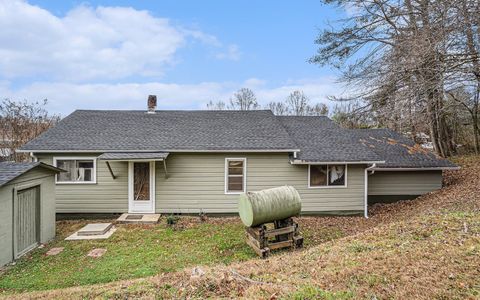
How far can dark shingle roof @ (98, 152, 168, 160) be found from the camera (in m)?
10.2

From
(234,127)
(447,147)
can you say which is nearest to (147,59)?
(234,127)

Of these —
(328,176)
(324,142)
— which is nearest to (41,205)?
(328,176)

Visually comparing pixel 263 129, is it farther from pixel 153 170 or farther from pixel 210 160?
pixel 153 170

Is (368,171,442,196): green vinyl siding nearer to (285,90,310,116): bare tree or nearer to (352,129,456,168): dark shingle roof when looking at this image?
(352,129,456,168): dark shingle roof

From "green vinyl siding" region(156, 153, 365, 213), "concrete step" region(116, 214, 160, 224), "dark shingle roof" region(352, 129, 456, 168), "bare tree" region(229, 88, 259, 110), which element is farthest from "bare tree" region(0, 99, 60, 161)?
"dark shingle roof" region(352, 129, 456, 168)

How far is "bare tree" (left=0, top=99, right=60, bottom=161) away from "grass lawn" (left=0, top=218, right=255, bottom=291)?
9.98 m

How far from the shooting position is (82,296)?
442 centimetres

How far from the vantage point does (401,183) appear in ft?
42.0

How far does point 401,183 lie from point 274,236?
7.99 m

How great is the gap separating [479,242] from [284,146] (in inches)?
276

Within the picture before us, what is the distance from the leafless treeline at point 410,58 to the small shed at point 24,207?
40.8 ft

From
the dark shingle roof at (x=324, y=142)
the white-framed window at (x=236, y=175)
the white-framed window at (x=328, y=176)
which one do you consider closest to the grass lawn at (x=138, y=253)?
the white-framed window at (x=236, y=175)

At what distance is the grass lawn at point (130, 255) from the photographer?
20.2ft

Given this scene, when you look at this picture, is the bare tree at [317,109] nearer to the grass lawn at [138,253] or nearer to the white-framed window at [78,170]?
the grass lawn at [138,253]
